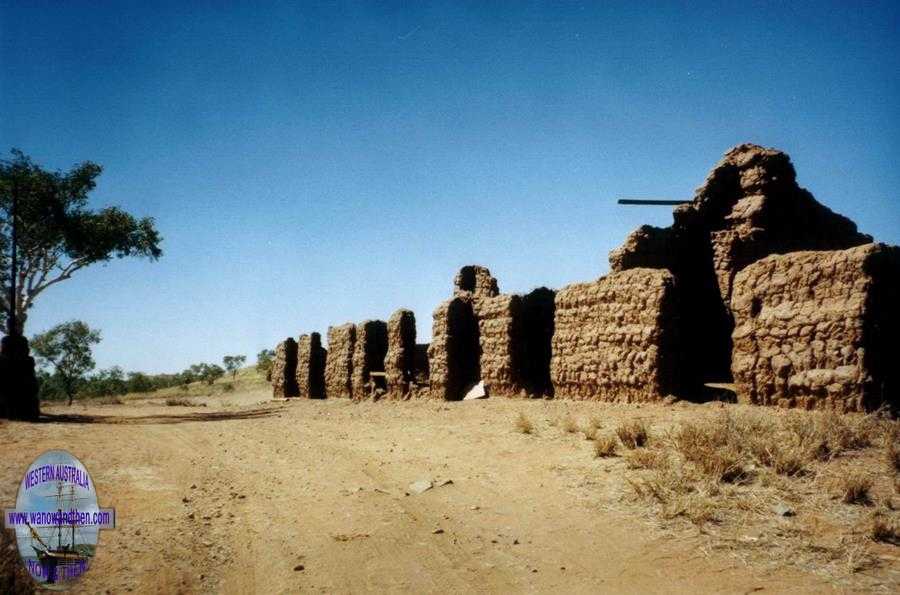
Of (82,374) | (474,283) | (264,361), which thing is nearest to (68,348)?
(82,374)

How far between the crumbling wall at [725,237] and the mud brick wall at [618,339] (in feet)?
3.60

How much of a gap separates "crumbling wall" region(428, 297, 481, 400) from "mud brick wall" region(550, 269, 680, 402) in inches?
149

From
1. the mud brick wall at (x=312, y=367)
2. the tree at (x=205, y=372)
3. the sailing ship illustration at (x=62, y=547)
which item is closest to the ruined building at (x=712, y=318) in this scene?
the mud brick wall at (x=312, y=367)

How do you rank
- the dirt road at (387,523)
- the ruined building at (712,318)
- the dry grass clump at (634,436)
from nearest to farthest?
the dirt road at (387,523) < the dry grass clump at (634,436) < the ruined building at (712,318)

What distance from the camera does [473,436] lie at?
8.67 metres

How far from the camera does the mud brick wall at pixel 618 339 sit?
9.50 m

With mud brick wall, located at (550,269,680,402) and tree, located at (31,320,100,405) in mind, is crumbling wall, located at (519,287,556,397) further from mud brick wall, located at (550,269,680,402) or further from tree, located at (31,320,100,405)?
tree, located at (31,320,100,405)

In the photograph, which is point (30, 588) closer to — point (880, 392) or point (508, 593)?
point (508, 593)

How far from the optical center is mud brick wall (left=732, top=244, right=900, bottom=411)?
6.84m

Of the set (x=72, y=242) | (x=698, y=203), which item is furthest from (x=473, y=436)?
(x=72, y=242)

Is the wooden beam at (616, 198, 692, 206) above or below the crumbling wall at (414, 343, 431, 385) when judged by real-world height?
above

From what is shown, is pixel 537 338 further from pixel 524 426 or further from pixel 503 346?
pixel 524 426

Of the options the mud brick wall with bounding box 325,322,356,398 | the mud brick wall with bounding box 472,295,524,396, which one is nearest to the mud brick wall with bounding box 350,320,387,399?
the mud brick wall with bounding box 325,322,356,398

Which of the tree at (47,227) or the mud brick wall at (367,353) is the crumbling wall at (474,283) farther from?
the tree at (47,227)
